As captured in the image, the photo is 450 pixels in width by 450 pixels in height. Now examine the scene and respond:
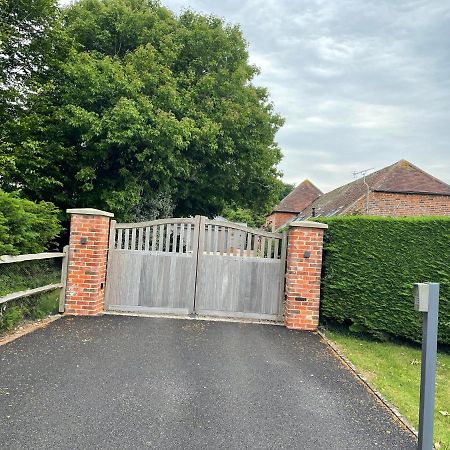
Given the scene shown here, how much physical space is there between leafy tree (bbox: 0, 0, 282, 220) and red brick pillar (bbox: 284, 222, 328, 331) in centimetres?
535

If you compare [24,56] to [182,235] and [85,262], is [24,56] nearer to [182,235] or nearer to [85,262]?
[85,262]

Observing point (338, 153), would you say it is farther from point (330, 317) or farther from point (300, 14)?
point (330, 317)

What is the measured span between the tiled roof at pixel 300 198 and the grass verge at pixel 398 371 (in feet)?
93.9

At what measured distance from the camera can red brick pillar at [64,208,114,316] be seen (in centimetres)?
607

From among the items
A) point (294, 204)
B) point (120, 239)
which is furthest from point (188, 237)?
point (294, 204)

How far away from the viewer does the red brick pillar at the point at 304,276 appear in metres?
6.07

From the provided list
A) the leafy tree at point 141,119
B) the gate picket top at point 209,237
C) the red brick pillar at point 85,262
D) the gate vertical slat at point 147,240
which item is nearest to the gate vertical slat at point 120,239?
the gate picket top at point 209,237

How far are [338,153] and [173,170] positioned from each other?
1239 cm

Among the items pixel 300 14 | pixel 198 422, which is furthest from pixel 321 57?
pixel 198 422

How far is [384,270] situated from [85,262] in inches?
186

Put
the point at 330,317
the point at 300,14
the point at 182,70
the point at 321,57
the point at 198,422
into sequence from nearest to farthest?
the point at 198,422 → the point at 330,317 → the point at 300,14 → the point at 321,57 → the point at 182,70

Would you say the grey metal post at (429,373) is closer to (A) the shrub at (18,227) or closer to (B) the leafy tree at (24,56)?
(A) the shrub at (18,227)

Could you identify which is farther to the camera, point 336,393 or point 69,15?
point 69,15

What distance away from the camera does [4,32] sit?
993 cm
